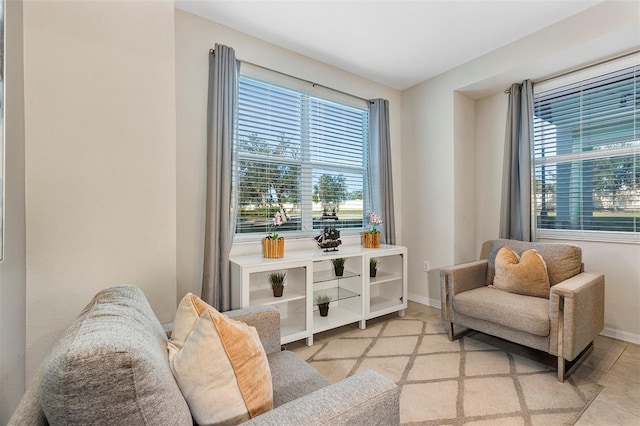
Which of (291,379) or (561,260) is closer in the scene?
(291,379)

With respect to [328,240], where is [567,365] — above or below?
below

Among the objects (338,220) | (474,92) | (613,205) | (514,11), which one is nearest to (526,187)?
(613,205)

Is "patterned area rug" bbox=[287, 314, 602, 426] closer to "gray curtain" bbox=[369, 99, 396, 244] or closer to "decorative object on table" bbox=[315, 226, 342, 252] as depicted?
"decorative object on table" bbox=[315, 226, 342, 252]

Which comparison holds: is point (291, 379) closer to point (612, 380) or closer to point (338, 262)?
point (338, 262)

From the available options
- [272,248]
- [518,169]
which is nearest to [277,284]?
[272,248]

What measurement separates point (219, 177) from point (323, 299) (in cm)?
141

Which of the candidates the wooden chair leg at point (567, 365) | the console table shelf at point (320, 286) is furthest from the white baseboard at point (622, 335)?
the console table shelf at point (320, 286)

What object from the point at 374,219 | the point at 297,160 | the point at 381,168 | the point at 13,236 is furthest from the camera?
the point at 381,168

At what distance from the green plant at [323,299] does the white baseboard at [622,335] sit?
7.78 ft

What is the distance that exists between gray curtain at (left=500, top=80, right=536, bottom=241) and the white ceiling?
2.00 ft

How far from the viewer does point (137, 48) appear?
5.39 feet

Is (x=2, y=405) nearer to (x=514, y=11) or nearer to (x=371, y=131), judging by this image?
(x=371, y=131)

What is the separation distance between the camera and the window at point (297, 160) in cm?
266

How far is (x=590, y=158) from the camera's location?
8.86 ft
